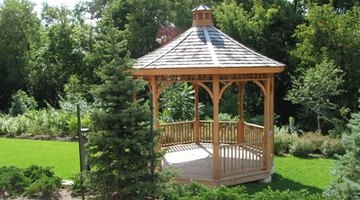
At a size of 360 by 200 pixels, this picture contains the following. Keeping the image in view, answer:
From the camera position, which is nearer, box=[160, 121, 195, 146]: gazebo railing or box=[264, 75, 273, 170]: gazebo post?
box=[264, 75, 273, 170]: gazebo post

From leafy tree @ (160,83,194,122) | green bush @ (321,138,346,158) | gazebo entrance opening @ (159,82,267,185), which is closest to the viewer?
gazebo entrance opening @ (159,82,267,185)

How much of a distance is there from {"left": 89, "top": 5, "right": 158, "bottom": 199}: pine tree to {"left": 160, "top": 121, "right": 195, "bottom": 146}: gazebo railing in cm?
583

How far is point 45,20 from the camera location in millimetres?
37438

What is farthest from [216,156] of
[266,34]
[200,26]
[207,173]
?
[266,34]

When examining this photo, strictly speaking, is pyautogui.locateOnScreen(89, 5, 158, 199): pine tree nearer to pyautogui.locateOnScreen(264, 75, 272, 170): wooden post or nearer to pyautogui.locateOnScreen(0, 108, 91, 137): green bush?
pyautogui.locateOnScreen(264, 75, 272, 170): wooden post

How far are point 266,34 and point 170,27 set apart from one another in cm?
686

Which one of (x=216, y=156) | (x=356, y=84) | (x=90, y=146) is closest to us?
(x=90, y=146)

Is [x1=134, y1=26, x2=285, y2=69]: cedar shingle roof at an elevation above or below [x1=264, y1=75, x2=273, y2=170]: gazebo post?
above

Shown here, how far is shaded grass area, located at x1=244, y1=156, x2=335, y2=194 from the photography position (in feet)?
34.3

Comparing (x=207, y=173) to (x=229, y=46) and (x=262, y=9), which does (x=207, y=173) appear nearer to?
(x=229, y=46)

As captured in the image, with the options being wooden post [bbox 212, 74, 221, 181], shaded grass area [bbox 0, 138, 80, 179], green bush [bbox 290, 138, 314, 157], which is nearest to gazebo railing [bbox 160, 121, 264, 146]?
green bush [bbox 290, 138, 314, 157]

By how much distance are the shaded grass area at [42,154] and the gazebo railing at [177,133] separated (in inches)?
113

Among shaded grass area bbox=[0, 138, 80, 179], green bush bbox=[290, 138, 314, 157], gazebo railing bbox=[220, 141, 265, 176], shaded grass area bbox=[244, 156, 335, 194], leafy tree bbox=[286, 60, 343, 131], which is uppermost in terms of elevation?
leafy tree bbox=[286, 60, 343, 131]

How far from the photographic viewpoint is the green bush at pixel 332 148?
45.1ft
